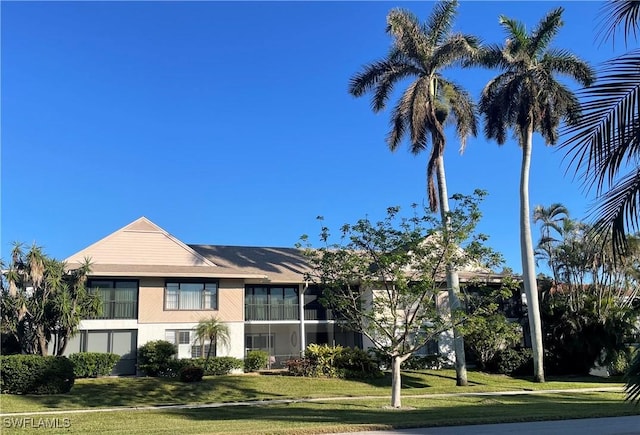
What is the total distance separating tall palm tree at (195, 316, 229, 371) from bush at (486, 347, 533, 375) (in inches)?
571

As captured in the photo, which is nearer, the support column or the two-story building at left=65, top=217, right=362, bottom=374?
the two-story building at left=65, top=217, right=362, bottom=374

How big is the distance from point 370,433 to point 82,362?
17.7 m

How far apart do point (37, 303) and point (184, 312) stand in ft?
24.9

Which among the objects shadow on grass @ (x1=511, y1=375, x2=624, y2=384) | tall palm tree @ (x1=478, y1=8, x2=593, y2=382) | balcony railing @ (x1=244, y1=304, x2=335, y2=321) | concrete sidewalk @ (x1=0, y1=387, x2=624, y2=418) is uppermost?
tall palm tree @ (x1=478, y1=8, x2=593, y2=382)

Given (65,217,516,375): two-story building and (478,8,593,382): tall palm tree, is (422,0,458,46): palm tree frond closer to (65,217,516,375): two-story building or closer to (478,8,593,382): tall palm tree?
(478,8,593,382): tall palm tree

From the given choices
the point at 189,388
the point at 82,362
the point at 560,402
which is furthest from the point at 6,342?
the point at 560,402

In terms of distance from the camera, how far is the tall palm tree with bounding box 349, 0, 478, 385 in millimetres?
26500

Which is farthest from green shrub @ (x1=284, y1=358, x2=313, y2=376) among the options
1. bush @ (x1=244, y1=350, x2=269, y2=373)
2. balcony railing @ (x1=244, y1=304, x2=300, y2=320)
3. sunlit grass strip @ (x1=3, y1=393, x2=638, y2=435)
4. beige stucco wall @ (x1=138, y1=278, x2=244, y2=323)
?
sunlit grass strip @ (x1=3, y1=393, x2=638, y2=435)

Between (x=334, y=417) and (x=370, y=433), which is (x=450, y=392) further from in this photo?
(x=370, y=433)

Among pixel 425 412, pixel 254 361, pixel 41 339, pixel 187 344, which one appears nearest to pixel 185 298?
pixel 187 344

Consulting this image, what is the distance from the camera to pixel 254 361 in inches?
1117

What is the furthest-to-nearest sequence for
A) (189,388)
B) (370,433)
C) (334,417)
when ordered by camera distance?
(189,388) < (334,417) < (370,433)

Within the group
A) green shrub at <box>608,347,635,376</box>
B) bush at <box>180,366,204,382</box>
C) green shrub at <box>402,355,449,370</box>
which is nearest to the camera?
bush at <box>180,366,204,382</box>

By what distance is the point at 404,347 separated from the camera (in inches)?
744
